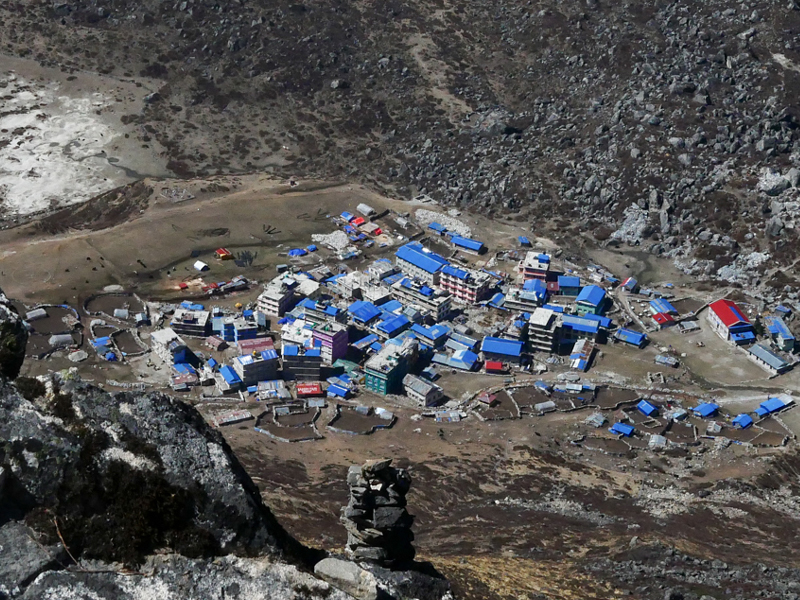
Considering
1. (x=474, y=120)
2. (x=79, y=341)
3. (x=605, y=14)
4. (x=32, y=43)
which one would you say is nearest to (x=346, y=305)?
(x=79, y=341)

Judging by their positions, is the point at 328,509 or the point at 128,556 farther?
the point at 328,509

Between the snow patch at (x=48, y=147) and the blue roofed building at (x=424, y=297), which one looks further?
the snow patch at (x=48, y=147)

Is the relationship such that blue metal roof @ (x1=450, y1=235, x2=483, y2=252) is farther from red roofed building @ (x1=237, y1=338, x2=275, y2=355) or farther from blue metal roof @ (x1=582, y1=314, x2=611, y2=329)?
red roofed building @ (x1=237, y1=338, x2=275, y2=355)

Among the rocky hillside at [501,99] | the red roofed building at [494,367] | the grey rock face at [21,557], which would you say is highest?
the grey rock face at [21,557]

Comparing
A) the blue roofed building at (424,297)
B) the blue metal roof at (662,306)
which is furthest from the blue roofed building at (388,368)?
the blue metal roof at (662,306)

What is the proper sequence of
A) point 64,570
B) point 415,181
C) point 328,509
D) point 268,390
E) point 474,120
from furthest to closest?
point 474,120 < point 415,181 < point 268,390 < point 328,509 < point 64,570

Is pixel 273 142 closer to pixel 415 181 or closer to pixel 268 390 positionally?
pixel 415 181

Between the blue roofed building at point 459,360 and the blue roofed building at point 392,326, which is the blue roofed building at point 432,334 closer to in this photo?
the blue roofed building at point 392,326
